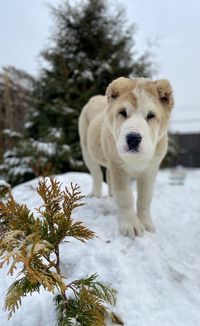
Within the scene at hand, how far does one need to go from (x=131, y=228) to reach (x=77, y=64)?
7639 millimetres

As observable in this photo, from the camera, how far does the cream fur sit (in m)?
3.09

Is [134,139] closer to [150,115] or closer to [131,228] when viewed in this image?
[150,115]

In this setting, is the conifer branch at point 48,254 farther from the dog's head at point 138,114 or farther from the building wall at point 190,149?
the building wall at point 190,149

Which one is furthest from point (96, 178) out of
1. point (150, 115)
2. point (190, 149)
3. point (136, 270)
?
point (190, 149)

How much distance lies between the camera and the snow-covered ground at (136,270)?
2.49 m

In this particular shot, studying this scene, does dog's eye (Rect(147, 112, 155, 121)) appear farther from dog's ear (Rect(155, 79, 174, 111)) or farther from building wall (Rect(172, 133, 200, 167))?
building wall (Rect(172, 133, 200, 167))

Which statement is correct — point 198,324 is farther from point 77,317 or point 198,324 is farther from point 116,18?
point 116,18

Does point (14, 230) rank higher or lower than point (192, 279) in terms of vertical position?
higher

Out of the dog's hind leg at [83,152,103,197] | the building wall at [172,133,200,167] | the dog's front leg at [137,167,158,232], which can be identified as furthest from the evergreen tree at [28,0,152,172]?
the building wall at [172,133,200,167]

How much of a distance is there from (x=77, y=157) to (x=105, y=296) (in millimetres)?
6648

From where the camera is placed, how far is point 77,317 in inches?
87.3

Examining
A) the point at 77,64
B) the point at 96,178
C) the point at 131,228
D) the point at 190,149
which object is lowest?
the point at 190,149

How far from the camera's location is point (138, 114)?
3.11 metres

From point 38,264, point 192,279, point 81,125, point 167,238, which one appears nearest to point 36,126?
point 81,125
